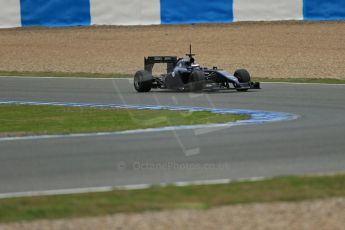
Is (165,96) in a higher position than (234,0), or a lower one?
lower

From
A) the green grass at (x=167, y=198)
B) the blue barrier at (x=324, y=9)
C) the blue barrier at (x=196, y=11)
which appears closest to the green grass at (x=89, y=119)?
the green grass at (x=167, y=198)

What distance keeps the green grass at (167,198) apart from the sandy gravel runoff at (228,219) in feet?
0.63

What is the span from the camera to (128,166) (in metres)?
10.4

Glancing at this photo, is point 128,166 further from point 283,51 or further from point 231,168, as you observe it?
point 283,51

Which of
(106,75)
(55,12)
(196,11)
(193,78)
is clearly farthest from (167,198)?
(55,12)

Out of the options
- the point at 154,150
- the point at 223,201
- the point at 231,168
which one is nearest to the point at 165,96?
the point at 154,150

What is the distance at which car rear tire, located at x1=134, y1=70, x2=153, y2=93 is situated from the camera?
21.4 metres

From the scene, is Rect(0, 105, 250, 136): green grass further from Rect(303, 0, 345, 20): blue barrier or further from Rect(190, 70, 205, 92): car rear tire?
Rect(303, 0, 345, 20): blue barrier

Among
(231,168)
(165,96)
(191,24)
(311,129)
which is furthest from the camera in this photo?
(191,24)

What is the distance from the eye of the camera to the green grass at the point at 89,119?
14.5 meters

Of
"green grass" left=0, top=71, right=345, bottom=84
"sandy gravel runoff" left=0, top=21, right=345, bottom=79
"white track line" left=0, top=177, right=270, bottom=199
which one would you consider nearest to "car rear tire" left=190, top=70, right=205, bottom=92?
"green grass" left=0, top=71, right=345, bottom=84

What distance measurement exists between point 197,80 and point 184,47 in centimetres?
982

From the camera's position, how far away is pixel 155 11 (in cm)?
3200

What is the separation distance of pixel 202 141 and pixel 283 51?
1709 centimetres
